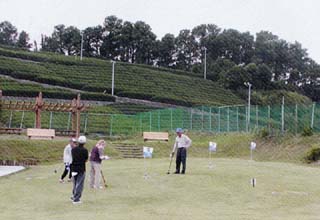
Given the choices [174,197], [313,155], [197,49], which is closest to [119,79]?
[197,49]

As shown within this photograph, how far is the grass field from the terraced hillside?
143 feet

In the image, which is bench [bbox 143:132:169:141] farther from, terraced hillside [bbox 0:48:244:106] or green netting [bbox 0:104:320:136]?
terraced hillside [bbox 0:48:244:106]

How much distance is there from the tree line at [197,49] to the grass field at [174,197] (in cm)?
7378

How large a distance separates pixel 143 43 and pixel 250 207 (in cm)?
9245

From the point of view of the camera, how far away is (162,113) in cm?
4775

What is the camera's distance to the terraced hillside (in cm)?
6925

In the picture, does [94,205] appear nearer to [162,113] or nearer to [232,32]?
[162,113]

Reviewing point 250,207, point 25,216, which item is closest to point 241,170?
point 250,207

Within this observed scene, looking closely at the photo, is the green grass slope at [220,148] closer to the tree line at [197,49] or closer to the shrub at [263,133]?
the shrub at [263,133]

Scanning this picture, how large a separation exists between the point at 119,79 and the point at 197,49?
32.3 meters

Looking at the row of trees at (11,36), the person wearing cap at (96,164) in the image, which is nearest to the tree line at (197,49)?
the row of trees at (11,36)

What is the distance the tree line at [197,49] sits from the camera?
317 feet

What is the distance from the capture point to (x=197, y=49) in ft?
352

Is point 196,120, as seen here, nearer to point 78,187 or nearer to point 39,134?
point 39,134
